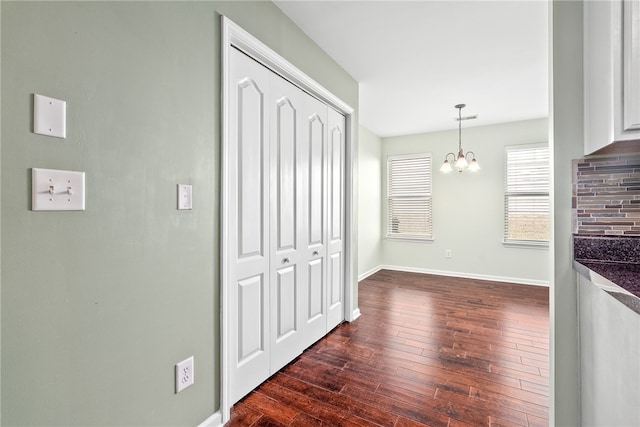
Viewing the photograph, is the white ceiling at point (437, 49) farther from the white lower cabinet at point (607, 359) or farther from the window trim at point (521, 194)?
the white lower cabinet at point (607, 359)

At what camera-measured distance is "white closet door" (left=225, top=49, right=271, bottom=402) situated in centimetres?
173

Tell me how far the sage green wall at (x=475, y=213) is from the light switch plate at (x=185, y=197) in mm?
4634

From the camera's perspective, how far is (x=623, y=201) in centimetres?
129

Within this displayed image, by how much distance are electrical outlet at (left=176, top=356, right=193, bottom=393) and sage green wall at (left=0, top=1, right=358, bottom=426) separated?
3 cm

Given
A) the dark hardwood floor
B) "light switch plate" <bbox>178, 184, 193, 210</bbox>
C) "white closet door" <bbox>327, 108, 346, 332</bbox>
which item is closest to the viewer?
"light switch plate" <bbox>178, 184, 193, 210</bbox>

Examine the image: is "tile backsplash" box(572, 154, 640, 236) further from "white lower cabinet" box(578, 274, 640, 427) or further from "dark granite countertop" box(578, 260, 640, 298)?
"white lower cabinet" box(578, 274, 640, 427)

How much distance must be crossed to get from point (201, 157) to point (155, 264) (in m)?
0.55

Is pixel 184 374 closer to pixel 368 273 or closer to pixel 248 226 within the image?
pixel 248 226

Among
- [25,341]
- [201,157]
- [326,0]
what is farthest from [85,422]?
[326,0]

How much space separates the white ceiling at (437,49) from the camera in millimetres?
2066

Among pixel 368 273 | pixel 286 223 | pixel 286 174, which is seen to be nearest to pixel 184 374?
pixel 286 223

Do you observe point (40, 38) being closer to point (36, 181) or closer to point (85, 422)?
point (36, 181)

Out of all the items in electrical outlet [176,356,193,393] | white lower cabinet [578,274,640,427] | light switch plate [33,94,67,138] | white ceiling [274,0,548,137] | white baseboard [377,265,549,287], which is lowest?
white baseboard [377,265,549,287]

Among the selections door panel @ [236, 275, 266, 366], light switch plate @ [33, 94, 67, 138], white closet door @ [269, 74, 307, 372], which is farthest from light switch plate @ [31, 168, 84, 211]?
white closet door @ [269, 74, 307, 372]
